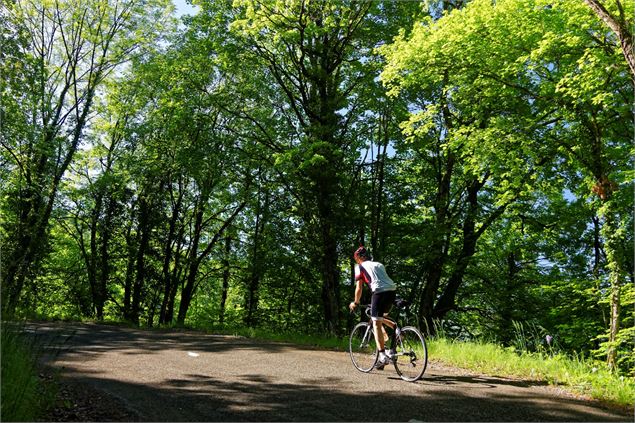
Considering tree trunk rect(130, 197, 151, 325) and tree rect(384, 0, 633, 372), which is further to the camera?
tree trunk rect(130, 197, 151, 325)

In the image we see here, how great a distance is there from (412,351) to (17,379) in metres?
5.29

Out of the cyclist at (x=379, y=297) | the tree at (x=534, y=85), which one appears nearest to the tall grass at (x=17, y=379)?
the cyclist at (x=379, y=297)

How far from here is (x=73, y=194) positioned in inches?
976

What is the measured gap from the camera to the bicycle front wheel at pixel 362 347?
8.14m

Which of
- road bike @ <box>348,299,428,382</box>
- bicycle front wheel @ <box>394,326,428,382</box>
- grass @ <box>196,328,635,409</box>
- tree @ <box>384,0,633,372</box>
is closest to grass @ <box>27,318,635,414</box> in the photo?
grass @ <box>196,328,635,409</box>

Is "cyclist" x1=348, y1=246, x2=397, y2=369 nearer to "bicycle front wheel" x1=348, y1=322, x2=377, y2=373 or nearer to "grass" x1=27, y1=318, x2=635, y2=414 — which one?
"bicycle front wheel" x1=348, y1=322, x2=377, y2=373

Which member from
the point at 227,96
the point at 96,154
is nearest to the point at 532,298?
the point at 227,96

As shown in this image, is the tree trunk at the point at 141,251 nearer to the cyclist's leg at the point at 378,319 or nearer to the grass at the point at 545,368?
the grass at the point at 545,368

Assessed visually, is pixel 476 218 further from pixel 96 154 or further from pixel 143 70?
pixel 96 154

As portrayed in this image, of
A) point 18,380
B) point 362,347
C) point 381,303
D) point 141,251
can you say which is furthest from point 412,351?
point 141,251

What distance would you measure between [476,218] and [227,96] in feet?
38.6

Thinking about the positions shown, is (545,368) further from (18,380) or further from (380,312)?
(18,380)

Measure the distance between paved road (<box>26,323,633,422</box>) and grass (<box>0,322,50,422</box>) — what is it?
0.38 metres

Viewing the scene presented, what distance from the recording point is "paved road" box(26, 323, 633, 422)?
5180mm
